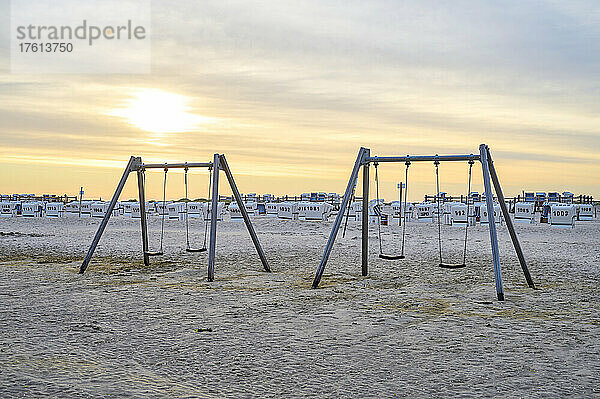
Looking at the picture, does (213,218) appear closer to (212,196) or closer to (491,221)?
(212,196)

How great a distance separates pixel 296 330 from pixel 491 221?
404 centimetres

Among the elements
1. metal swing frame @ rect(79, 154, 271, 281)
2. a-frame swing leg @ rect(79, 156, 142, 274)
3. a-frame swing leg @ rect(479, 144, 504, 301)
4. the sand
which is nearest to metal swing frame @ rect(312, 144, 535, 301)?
a-frame swing leg @ rect(479, 144, 504, 301)

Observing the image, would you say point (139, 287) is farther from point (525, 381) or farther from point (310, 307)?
point (525, 381)

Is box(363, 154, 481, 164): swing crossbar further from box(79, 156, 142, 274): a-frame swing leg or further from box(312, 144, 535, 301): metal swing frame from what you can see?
box(79, 156, 142, 274): a-frame swing leg

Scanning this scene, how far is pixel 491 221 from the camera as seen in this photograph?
923 cm

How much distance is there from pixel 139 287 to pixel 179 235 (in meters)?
11.4

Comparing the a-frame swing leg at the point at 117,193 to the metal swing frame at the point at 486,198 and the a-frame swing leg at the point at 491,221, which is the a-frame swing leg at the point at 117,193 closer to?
the metal swing frame at the point at 486,198

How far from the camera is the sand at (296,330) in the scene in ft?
16.3

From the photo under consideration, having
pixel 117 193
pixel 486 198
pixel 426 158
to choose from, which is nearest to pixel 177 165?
pixel 117 193

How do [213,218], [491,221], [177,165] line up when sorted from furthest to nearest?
[177,165], [213,218], [491,221]

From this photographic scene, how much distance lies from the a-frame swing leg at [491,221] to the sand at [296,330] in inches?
11.5

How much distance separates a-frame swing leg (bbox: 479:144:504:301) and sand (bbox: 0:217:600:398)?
291mm

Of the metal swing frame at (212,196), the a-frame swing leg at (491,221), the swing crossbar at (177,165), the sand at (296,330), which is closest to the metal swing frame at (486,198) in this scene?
the a-frame swing leg at (491,221)

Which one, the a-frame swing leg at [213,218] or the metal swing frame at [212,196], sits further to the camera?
the metal swing frame at [212,196]
